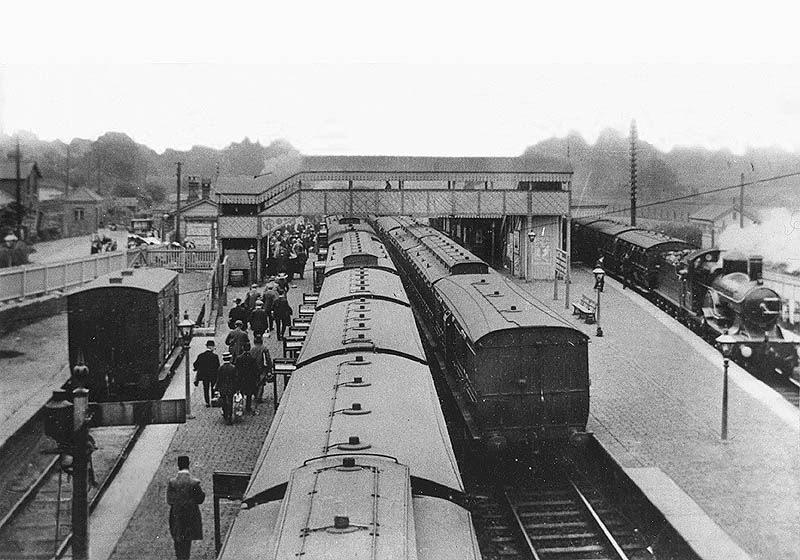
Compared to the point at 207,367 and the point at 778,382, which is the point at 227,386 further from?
the point at 778,382

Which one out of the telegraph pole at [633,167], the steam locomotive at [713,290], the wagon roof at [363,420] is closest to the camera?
the wagon roof at [363,420]

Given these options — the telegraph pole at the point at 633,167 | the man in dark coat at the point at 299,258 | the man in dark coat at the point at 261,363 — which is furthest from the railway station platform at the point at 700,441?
the telegraph pole at the point at 633,167

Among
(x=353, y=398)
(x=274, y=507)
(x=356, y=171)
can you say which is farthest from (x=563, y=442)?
(x=356, y=171)

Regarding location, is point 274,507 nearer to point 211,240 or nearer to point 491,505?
point 491,505

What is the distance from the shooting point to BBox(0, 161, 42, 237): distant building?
459 inches

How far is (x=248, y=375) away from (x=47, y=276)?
660 cm

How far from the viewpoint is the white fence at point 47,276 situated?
680 inches

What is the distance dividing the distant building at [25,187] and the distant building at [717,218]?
35955 mm

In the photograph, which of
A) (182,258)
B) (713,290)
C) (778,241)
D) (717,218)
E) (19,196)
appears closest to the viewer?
(19,196)

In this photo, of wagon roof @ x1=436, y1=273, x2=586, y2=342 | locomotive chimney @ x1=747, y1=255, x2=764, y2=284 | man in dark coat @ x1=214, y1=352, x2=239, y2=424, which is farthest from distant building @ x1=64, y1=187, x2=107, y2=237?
locomotive chimney @ x1=747, y1=255, x2=764, y2=284

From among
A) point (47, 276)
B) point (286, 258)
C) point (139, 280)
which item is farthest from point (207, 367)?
point (286, 258)

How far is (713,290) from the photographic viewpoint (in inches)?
859

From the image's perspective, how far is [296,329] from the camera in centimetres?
1509

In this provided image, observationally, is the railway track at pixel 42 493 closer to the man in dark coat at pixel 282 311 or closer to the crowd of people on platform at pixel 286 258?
the man in dark coat at pixel 282 311
